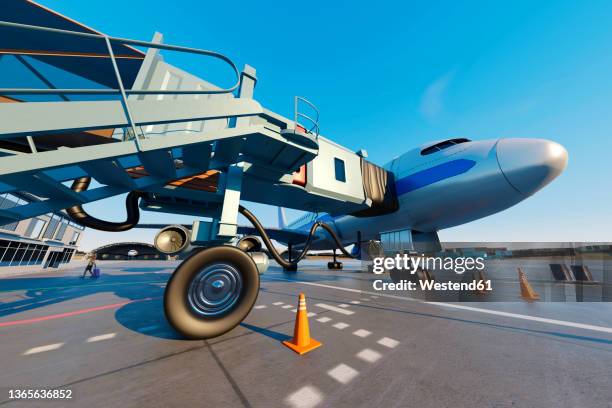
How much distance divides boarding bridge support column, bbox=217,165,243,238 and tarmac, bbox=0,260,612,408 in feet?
5.74

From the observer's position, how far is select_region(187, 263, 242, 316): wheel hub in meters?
3.35

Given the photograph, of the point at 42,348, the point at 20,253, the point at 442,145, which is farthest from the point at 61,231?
the point at 442,145

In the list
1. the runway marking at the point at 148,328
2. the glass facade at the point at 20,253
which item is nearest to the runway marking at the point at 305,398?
the runway marking at the point at 148,328

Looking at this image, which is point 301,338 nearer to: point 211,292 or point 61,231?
point 211,292

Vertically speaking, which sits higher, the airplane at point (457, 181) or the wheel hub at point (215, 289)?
the airplane at point (457, 181)

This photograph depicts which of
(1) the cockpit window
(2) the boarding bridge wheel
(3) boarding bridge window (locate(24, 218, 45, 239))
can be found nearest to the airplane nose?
(1) the cockpit window

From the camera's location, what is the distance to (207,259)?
3328 millimetres

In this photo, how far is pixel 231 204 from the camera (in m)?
4.34

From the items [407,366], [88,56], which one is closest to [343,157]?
[407,366]

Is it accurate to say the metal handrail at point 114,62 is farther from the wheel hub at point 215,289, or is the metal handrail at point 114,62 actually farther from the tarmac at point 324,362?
the tarmac at point 324,362

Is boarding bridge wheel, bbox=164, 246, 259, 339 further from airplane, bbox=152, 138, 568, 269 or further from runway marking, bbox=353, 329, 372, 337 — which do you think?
runway marking, bbox=353, 329, 372, 337

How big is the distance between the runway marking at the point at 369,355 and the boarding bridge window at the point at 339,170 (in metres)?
4.71

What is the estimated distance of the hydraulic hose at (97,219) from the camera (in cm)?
476

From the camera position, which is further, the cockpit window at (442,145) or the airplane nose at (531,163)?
the cockpit window at (442,145)
